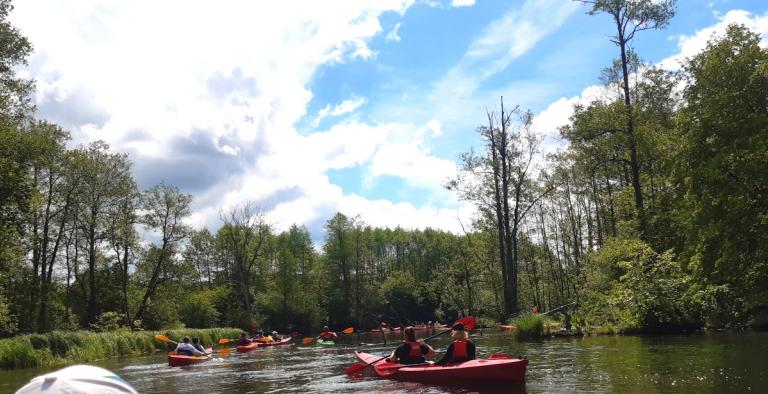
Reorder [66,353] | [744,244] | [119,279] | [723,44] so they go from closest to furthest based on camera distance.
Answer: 1. [744,244]
2. [723,44]
3. [66,353]
4. [119,279]

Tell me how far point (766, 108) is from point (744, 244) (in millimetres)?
3660

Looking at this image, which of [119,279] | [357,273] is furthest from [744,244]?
[357,273]

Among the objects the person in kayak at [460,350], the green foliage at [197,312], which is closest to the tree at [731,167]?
the person in kayak at [460,350]

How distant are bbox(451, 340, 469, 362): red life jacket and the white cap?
1017cm

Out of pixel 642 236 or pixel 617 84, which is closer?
pixel 642 236

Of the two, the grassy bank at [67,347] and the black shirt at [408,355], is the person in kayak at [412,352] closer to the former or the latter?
the black shirt at [408,355]

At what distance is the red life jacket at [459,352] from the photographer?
11.2 m

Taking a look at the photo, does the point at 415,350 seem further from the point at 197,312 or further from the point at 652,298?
the point at 197,312

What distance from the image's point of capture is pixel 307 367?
55.5ft

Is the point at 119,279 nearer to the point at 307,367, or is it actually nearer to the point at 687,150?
the point at 307,367

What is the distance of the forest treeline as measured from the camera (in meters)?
15.0

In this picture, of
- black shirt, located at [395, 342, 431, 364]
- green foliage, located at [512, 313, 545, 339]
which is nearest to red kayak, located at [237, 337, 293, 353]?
green foliage, located at [512, 313, 545, 339]

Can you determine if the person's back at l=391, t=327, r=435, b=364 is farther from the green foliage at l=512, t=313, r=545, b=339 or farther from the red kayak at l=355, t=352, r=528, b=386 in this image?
the green foliage at l=512, t=313, r=545, b=339

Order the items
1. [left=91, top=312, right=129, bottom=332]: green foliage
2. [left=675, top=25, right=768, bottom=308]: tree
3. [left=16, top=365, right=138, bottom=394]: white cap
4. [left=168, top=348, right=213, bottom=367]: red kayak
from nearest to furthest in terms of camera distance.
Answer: [left=16, top=365, right=138, bottom=394]: white cap < [left=675, top=25, right=768, bottom=308]: tree < [left=168, top=348, right=213, bottom=367]: red kayak < [left=91, top=312, right=129, bottom=332]: green foliage
